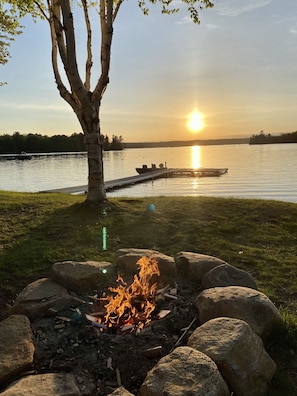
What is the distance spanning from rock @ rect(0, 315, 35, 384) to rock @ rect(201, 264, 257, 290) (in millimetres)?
2504

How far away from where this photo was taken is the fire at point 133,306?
14.1 feet

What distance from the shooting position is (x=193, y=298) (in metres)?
4.93

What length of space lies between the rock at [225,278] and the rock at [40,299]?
2.00m

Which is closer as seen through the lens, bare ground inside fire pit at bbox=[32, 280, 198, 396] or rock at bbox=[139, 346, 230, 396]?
rock at bbox=[139, 346, 230, 396]

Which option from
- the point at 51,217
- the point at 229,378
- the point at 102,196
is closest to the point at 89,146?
the point at 102,196

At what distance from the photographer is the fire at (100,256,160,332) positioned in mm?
4289

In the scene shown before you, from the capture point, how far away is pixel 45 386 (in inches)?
125

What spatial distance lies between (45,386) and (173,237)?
601cm

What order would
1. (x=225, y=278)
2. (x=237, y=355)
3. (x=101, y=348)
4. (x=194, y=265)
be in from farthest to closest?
(x=194, y=265) → (x=225, y=278) → (x=101, y=348) → (x=237, y=355)

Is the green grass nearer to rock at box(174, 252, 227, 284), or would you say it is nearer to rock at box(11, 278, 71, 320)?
rock at box(11, 278, 71, 320)

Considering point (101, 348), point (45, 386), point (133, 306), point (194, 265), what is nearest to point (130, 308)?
point (133, 306)

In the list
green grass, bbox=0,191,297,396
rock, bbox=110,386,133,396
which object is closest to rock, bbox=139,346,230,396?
rock, bbox=110,386,133,396

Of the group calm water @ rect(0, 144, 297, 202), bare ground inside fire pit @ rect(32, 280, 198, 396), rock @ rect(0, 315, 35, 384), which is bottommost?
calm water @ rect(0, 144, 297, 202)

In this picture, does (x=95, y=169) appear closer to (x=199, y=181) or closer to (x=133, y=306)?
(x=133, y=306)
